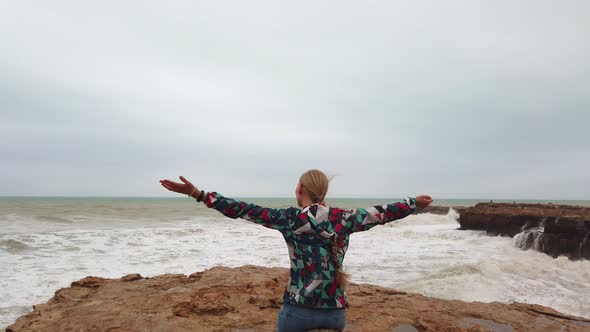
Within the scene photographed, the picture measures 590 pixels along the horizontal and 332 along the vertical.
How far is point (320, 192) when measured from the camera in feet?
7.27

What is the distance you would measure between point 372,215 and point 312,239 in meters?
0.40

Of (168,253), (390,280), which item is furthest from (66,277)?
(390,280)

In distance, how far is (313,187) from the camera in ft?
7.25

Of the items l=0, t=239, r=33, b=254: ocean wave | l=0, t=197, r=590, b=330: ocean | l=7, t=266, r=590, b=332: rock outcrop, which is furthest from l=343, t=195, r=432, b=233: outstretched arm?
l=0, t=239, r=33, b=254: ocean wave

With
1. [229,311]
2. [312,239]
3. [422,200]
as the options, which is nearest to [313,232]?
[312,239]

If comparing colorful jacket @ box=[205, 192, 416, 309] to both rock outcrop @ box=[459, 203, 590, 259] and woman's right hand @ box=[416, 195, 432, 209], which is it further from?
rock outcrop @ box=[459, 203, 590, 259]

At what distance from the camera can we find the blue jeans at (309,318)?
87.2 inches

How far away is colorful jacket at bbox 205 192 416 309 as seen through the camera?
2160 millimetres

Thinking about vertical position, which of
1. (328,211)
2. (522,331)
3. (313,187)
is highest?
(313,187)

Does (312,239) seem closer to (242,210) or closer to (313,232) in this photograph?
(313,232)

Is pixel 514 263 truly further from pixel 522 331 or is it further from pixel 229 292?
pixel 229 292

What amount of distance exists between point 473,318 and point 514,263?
766 centimetres

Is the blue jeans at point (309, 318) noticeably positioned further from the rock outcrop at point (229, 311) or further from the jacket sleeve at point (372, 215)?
the rock outcrop at point (229, 311)

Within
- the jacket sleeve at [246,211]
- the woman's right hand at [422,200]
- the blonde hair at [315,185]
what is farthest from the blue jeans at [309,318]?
the woman's right hand at [422,200]
